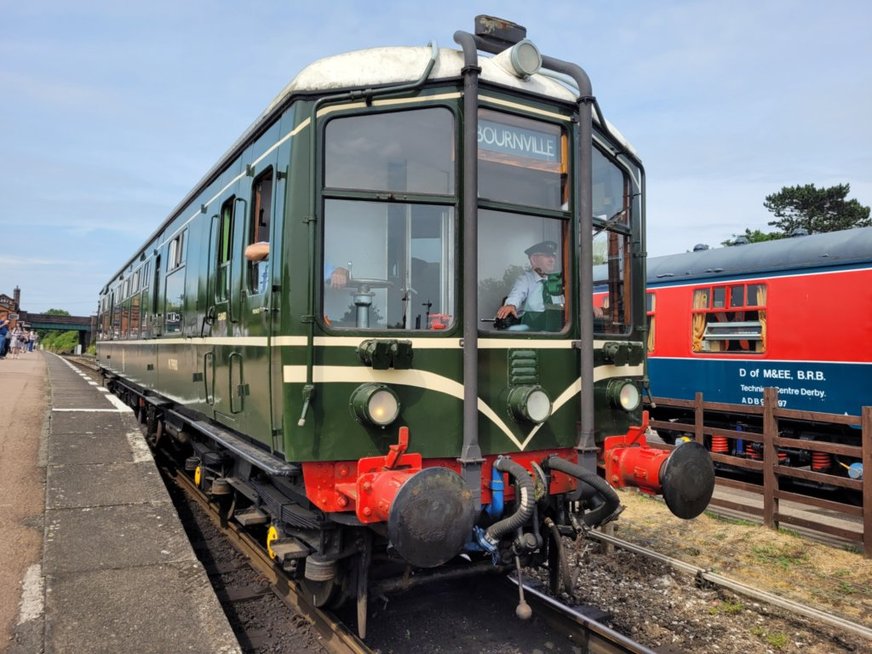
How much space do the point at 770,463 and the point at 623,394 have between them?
135 inches

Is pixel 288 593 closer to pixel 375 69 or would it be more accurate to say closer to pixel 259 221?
pixel 259 221

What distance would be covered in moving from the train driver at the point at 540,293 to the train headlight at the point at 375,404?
998 millimetres

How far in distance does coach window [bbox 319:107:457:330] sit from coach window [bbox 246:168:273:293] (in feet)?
2.54

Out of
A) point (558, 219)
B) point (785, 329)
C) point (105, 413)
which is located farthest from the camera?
point (105, 413)

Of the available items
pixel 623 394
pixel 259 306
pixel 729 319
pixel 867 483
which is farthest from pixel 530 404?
pixel 729 319

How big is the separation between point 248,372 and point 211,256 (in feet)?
5.56

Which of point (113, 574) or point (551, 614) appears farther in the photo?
point (551, 614)

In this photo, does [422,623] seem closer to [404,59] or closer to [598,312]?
[598,312]

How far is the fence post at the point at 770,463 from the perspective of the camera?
6930 millimetres

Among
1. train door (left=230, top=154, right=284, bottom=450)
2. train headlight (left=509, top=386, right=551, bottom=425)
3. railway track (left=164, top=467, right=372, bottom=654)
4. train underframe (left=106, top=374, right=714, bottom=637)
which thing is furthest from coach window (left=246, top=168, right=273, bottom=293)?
railway track (left=164, top=467, right=372, bottom=654)

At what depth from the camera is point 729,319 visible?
10.2 meters

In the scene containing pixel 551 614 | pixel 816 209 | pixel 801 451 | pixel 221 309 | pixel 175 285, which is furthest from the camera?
pixel 816 209

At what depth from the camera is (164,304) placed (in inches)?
322

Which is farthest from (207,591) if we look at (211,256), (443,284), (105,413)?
(105,413)
